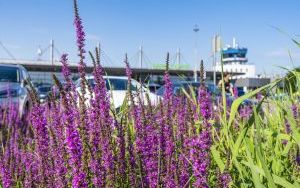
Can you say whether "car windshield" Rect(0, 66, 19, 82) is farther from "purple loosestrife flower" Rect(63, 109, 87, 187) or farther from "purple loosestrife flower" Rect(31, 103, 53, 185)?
"purple loosestrife flower" Rect(63, 109, 87, 187)

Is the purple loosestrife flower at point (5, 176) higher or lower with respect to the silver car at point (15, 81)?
lower

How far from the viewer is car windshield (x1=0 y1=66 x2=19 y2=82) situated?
14.0 meters

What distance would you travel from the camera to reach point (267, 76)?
20.5 feet

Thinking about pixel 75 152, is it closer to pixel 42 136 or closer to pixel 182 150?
pixel 42 136

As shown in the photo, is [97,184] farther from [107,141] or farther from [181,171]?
[181,171]

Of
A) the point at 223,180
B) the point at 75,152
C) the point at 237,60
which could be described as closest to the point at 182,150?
the point at 223,180

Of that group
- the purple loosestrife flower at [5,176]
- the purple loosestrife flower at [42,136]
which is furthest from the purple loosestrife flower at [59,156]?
the purple loosestrife flower at [5,176]

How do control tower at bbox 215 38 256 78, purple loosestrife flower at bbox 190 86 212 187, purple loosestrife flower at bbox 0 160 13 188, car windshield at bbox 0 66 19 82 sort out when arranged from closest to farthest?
purple loosestrife flower at bbox 190 86 212 187
purple loosestrife flower at bbox 0 160 13 188
car windshield at bbox 0 66 19 82
control tower at bbox 215 38 256 78

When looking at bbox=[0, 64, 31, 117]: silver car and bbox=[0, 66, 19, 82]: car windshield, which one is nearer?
bbox=[0, 64, 31, 117]: silver car

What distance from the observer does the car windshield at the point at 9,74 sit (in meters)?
14.0

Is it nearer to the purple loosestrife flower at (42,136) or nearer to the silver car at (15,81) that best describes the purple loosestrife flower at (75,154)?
the purple loosestrife flower at (42,136)

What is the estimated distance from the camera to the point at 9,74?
14.3 metres

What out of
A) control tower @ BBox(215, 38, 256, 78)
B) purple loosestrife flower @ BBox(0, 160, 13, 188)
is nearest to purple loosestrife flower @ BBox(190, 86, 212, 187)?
purple loosestrife flower @ BBox(0, 160, 13, 188)

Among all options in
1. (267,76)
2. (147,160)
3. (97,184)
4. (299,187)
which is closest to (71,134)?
(97,184)
